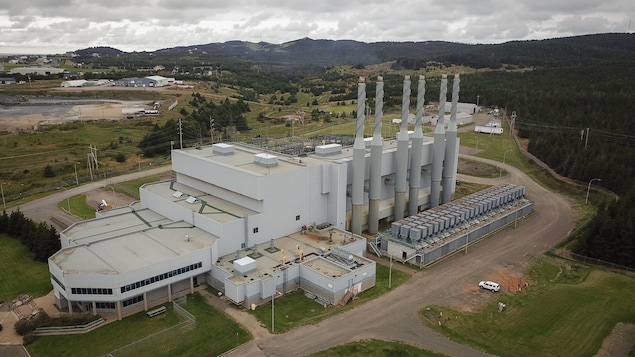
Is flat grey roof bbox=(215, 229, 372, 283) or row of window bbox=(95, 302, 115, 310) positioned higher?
flat grey roof bbox=(215, 229, 372, 283)

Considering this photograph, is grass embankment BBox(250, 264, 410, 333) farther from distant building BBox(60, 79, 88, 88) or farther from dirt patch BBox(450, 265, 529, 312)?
distant building BBox(60, 79, 88, 88)

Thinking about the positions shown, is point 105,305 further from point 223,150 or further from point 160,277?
point 223,150

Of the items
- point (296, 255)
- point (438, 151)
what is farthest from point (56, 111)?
point (296, 255)

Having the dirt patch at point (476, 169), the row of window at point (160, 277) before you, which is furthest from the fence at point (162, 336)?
the dirt patch at point (476, 169)

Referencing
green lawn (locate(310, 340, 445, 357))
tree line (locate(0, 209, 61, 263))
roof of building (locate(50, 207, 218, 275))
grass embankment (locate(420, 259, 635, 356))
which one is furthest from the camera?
tree line (locate(0, 209, 61, 263))

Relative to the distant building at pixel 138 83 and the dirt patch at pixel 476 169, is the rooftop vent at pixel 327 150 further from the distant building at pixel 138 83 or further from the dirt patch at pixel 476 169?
the distant building at pixel 138 83

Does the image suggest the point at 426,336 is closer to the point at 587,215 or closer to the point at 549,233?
the point at 549,233

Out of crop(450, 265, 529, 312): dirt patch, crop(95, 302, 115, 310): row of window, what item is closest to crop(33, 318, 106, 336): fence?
crop(95, 302, 115, 310): row of window

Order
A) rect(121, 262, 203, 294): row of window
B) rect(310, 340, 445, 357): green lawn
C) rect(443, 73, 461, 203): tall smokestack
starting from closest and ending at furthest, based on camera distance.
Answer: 1. rect(310, 340, 445, 357): green lawn
2. rect(121, 262, 203, 294): row of window
3. rect(443, 73, 461, 203): tall smokestack
